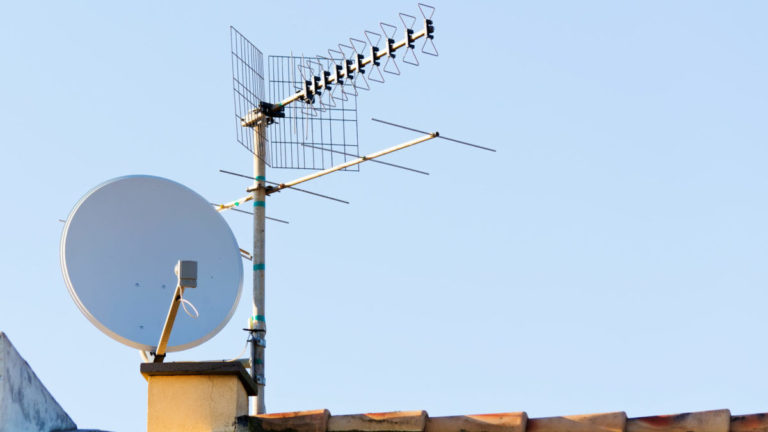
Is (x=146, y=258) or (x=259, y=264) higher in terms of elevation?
(x=259, y=264)

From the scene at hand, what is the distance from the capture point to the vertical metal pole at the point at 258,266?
50.6 feet

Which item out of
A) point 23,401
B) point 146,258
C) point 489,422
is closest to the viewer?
point 489,422

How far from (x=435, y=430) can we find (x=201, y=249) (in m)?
3.99

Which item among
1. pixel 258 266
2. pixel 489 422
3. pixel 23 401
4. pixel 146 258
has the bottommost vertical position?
pixel 489 422

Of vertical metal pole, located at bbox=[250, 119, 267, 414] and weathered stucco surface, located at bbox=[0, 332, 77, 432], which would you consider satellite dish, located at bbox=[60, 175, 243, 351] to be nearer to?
weathered stucco surface, located at bbox=[0, 332, 77, 432]

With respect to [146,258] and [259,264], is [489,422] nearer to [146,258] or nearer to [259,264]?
[146,258]

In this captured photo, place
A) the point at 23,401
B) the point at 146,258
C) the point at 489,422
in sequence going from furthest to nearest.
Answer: the point at 146,258
the point at 23,401
the point at 489,422

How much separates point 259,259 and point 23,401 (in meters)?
8.04

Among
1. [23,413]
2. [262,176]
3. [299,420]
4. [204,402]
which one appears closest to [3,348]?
[23,413]

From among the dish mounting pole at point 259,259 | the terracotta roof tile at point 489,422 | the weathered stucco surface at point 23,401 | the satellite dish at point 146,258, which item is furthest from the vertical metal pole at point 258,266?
the terracotta roof tile at point 489,422

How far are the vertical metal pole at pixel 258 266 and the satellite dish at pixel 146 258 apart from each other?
356 cm

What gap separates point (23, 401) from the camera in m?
8.73

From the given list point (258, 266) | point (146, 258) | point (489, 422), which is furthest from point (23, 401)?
point (258, 266)

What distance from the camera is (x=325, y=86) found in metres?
17.3
